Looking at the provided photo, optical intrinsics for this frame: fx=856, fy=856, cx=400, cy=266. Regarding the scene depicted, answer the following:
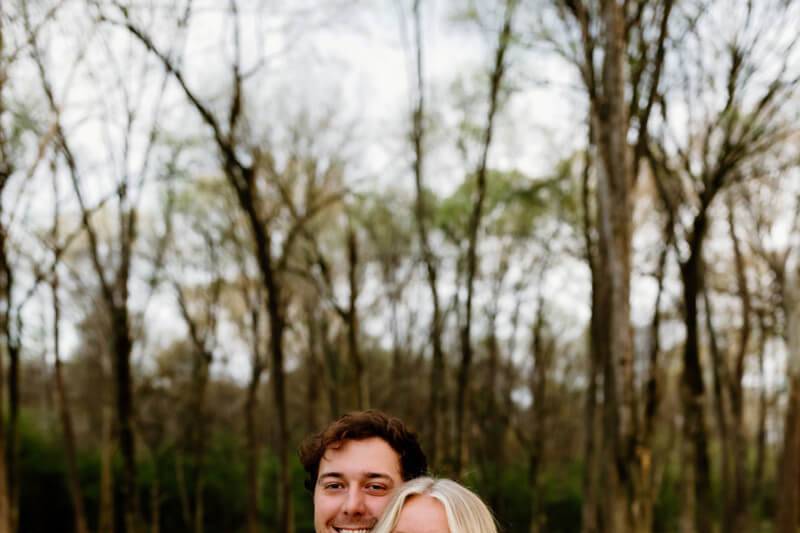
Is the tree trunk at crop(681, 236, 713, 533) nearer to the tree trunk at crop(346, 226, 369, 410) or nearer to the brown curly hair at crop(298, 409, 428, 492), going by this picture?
the tree trunk at crop(346, 226, 369, 410)

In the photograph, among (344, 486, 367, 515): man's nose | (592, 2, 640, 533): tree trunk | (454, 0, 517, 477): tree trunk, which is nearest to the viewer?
(344, 486, 367, 515): man's nose

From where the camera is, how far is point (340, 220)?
1917cm

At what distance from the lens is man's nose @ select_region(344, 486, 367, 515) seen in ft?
9.36

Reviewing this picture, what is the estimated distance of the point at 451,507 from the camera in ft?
7.77

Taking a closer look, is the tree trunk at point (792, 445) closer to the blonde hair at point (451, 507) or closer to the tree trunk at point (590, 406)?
the tree trunk at point (590, 406)

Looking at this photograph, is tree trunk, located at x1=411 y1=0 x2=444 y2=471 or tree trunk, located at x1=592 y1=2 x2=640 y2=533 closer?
tree trunk, located at x1=592 y1=2 x2=640 y2=533

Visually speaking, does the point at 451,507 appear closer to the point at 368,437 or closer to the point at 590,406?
the point at 368,437

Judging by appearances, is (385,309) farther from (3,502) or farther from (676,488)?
(3,502)

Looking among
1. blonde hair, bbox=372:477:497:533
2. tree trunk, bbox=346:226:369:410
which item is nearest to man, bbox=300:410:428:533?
blonde hair, bbox=372:477:497:533

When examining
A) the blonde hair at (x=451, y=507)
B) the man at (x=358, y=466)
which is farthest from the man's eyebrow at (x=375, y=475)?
the blonde hair at (x=451, y=507)

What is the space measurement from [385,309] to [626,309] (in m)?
15.3

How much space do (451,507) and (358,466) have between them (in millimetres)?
649

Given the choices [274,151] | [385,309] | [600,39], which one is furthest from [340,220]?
[600,39]

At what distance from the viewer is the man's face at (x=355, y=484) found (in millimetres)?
2863
